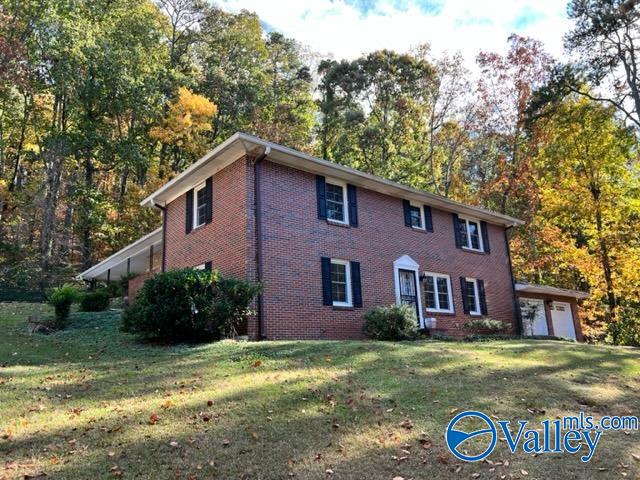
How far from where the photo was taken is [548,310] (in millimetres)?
23375

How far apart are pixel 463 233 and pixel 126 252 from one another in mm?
13950

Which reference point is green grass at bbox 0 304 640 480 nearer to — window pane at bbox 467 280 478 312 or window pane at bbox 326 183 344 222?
window pane at bbox 326 183 344 222

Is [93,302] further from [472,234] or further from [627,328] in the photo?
[627,328]

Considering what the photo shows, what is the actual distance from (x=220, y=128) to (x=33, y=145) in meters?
12.2

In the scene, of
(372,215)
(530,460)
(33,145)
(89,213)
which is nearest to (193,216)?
(372,215)

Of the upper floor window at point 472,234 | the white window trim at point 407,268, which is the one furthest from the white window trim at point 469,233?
the white window trim at point 407,268

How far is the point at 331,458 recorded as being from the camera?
4.89 meters

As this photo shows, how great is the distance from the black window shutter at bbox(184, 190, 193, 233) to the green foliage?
18.0 metres

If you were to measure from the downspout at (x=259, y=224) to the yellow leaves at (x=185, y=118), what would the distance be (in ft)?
57.9

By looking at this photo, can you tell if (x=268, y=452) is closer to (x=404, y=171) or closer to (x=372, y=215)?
(x=372, y=215)

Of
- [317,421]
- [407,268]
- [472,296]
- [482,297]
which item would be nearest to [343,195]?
[407,268]

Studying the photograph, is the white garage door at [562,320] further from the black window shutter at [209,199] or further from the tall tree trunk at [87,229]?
the tall tree trunk at [87,229]

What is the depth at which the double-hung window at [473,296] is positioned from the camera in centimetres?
1825

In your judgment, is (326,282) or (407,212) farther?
(407,212)
